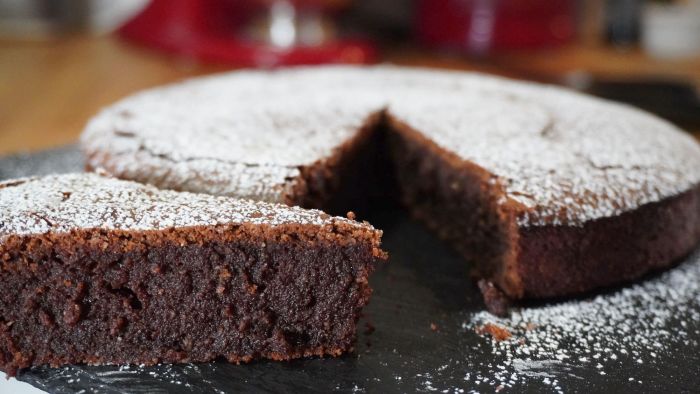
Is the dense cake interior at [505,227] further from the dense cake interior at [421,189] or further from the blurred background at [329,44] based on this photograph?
the blurred background at [329,44]

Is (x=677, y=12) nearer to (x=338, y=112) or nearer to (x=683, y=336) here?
(x=338, y=112)

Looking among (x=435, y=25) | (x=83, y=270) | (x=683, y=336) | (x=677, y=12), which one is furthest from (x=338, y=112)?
(x=677, y=12)

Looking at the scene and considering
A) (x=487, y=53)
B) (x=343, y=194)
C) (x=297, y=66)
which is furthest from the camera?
(x=487, y=53)

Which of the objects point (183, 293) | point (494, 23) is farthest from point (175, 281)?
point (494, 23)

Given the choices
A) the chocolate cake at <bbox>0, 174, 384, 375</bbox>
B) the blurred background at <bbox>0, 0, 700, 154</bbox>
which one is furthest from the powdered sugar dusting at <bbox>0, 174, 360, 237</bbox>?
the blurred background at <bbox>0, 0, 700, 154</bbox>

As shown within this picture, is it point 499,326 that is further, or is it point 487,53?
point 487,53

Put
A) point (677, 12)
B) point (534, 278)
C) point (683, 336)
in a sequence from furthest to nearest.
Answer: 1. point (677, 12)
2. point (534, 278)
3. point (683, 336)

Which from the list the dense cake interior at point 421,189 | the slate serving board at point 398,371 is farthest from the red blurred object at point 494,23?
the slate serving board at point 398,371
